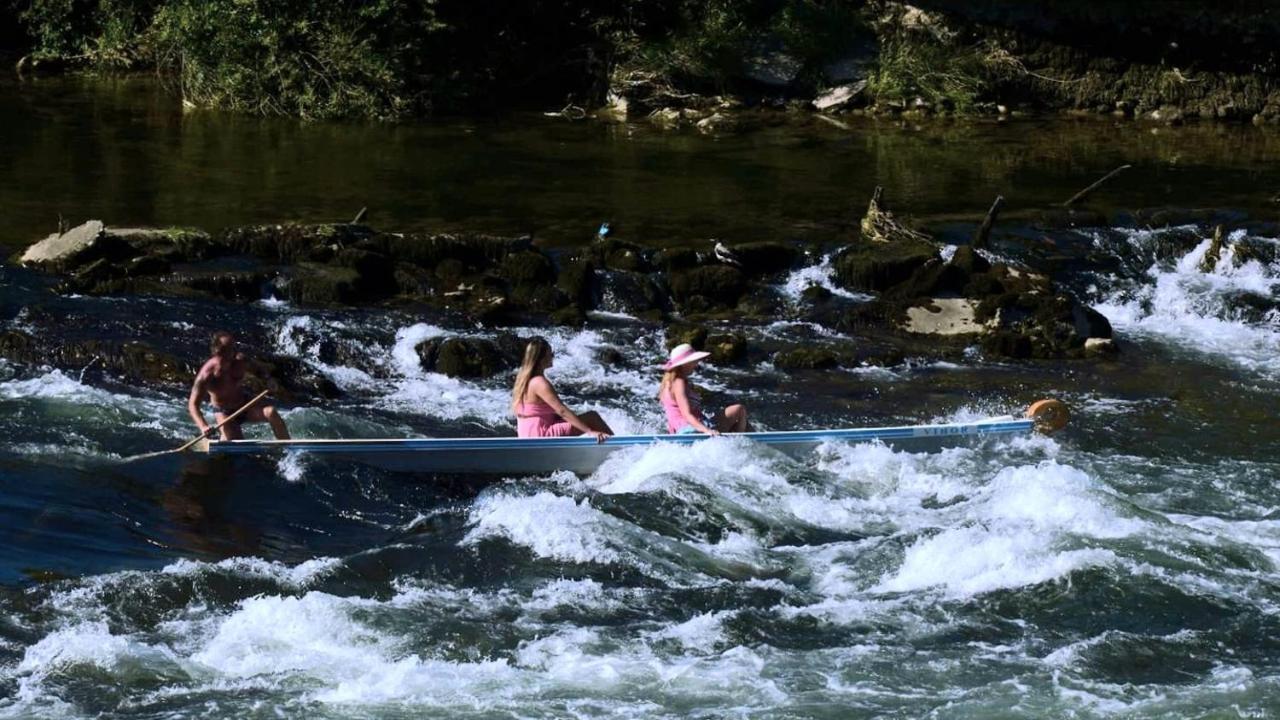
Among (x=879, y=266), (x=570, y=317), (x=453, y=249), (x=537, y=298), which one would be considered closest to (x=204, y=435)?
(x=570, y=317)

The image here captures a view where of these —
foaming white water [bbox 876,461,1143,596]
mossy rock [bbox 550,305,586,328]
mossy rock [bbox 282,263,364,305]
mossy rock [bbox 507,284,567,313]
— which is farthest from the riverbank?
foaming white water [bbox 876,461,1143,596]

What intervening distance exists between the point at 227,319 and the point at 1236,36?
873 inches

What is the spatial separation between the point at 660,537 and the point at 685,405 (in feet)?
6.71

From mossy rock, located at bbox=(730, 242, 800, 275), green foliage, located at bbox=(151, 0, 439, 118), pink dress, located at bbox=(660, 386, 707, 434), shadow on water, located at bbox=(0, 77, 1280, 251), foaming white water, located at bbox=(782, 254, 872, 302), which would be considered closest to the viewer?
pink dress, located at bbox=(660, 386, 707, 434)

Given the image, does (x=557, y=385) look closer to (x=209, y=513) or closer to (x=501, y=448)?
(x=501, y=448)

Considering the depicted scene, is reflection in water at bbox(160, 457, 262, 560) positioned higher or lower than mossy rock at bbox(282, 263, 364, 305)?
lower

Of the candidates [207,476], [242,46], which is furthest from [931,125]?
[207,476]

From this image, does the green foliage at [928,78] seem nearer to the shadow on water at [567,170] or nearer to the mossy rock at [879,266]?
the shadow on water at [567,170]

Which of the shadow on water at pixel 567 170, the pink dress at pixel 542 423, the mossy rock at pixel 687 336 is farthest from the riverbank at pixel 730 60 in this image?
the pink dress at pixel 542 423

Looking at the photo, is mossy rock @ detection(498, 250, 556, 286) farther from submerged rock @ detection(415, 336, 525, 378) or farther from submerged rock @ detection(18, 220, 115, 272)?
submerged rock @ detection(18, 220, 115, 272)

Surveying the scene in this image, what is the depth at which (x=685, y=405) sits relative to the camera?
529 inches

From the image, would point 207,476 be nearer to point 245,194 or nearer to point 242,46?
point 245,194

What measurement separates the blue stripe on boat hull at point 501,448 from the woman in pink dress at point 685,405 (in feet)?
0.64

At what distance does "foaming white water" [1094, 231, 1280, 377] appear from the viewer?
17672 mm
